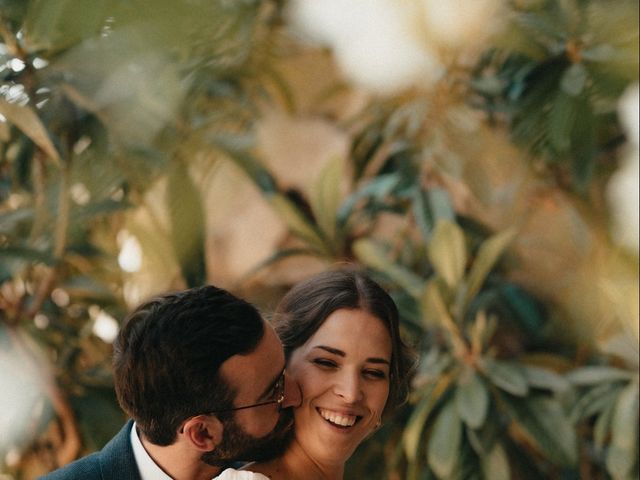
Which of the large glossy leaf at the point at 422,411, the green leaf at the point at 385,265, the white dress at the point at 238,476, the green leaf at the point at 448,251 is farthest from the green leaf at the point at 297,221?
the white dress at the point at 238,476

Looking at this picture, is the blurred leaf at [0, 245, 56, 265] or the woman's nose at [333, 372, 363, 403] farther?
the blurred leaf at [0, 245, 56, 265]

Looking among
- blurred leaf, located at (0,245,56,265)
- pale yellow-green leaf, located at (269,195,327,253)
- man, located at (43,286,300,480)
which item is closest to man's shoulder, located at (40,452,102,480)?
man, located at (43,286,300,480)

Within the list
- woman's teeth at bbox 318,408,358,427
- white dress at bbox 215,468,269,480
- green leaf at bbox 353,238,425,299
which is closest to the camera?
white dress at bbox 215,468,269,480

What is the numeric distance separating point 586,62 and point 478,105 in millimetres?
635

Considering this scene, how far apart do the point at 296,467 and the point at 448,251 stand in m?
1.36

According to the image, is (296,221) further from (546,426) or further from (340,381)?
(340,381)

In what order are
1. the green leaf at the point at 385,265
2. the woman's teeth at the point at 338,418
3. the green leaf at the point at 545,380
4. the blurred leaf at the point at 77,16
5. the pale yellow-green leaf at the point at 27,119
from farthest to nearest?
the green leaf at the point at 385,265, the green leaf at the point at 545,380, the pale yellow-green leaf at the point at 27,119, the woman's teeth at the point at 338,418, the blurred leaf at the point at 77,16

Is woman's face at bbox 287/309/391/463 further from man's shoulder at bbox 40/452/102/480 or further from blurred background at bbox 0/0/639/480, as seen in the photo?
blurred background at bbox 0/0/639/480

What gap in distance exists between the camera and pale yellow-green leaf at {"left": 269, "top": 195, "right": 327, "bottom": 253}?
273 centimetres

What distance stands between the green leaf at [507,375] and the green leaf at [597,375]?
175 millimetres

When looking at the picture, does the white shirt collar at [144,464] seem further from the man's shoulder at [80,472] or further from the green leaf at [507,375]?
the green leaf at [507,375]

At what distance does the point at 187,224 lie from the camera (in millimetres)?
2209

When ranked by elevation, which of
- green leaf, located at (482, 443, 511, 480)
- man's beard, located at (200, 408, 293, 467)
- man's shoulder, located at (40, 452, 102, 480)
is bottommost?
green leaf, located at (482, 443, 511, 480)

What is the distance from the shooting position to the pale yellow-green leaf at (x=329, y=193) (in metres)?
2.74
